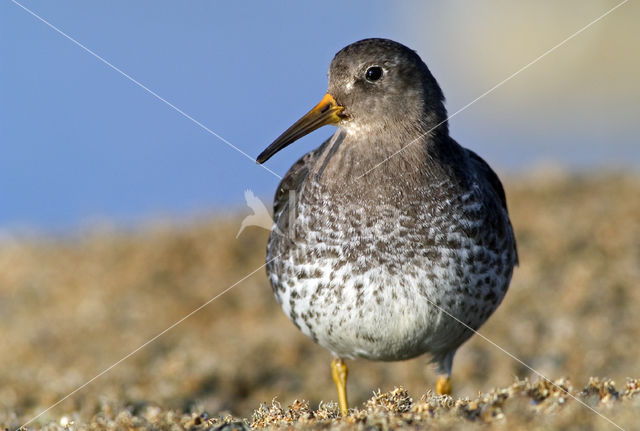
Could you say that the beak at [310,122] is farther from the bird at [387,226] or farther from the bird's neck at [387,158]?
the bird's neck at [387,158]

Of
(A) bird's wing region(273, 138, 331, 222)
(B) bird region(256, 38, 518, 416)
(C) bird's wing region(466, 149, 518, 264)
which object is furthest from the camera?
(C) bird's wing region(466, 149, 518, 264)

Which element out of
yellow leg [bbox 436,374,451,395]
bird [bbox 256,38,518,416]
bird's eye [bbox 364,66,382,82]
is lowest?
yellow leg [bbox 436,374,451,395]

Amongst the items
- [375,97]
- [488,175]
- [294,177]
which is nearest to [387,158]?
[375,97]

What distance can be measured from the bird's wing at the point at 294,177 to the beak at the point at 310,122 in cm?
51

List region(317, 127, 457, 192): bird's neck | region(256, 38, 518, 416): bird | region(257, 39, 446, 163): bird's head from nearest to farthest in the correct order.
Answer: region(256, 38, 518, 416): bird
region(317, 127, 457, 192): bird's neck
region(257, 39, 446, 163): bird's head

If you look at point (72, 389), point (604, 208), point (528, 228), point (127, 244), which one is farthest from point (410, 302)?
point (127, 244)

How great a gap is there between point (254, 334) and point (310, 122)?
566cm

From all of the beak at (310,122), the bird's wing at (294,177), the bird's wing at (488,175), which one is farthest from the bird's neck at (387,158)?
the bird's wing at (488,175)

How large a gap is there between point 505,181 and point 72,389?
10.6 meters

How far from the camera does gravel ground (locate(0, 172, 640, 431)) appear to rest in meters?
5.25

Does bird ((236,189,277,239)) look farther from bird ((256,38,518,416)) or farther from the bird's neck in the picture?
the bird's neck

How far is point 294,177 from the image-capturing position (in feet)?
23.6

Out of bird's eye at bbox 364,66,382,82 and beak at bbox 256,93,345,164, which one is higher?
bird's eye at bbox 364,66,382,82

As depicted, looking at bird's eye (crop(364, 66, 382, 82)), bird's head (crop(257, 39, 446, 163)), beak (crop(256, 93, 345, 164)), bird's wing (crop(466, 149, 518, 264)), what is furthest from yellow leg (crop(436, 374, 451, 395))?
bird's eye (crop(364, 66, 382, 82))
